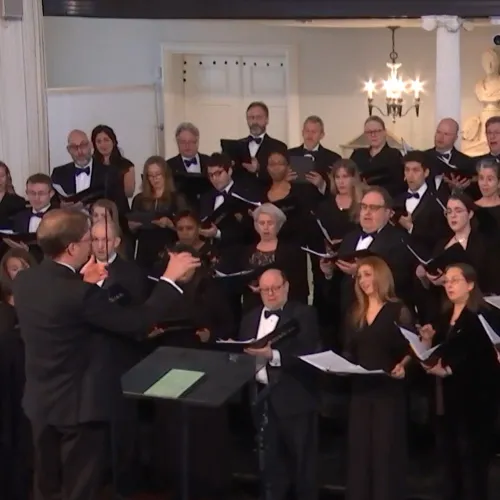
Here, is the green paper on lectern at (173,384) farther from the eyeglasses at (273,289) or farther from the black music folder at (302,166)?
the black music folder at (302,166)

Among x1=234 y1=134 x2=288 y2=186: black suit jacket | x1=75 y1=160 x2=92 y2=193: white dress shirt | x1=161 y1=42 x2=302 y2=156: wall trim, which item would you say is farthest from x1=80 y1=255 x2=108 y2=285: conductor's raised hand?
x1=161 y1=42 x2=302 y2=156: wall trim

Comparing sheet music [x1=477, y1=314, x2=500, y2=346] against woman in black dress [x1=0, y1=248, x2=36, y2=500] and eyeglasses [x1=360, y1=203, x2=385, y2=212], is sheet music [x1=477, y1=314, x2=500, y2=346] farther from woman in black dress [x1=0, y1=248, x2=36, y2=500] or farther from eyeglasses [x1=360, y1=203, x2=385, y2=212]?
woman in black dress [x1=0, y1=248, x2=36, y2=500]

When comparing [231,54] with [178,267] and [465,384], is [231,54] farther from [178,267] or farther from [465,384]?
[178,267]

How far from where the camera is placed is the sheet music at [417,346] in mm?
4477

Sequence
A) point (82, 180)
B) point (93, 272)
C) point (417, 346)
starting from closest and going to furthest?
1. point (417, 346)
2. point (93, 272)
3. point (82, 180)

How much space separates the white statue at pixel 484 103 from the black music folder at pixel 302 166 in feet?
10.9

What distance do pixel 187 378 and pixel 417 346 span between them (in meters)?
1.08

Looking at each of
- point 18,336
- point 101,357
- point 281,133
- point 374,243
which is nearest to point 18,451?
point 18,336

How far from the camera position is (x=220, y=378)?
155 inches

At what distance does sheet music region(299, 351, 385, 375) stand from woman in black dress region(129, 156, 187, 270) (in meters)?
2.02

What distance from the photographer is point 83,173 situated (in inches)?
276

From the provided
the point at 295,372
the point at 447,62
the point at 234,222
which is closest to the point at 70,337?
the point at 295,372

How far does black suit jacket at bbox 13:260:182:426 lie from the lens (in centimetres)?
394

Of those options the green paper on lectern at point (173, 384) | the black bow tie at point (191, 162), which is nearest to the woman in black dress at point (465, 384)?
the green paper on lectern at point (173, 384)
